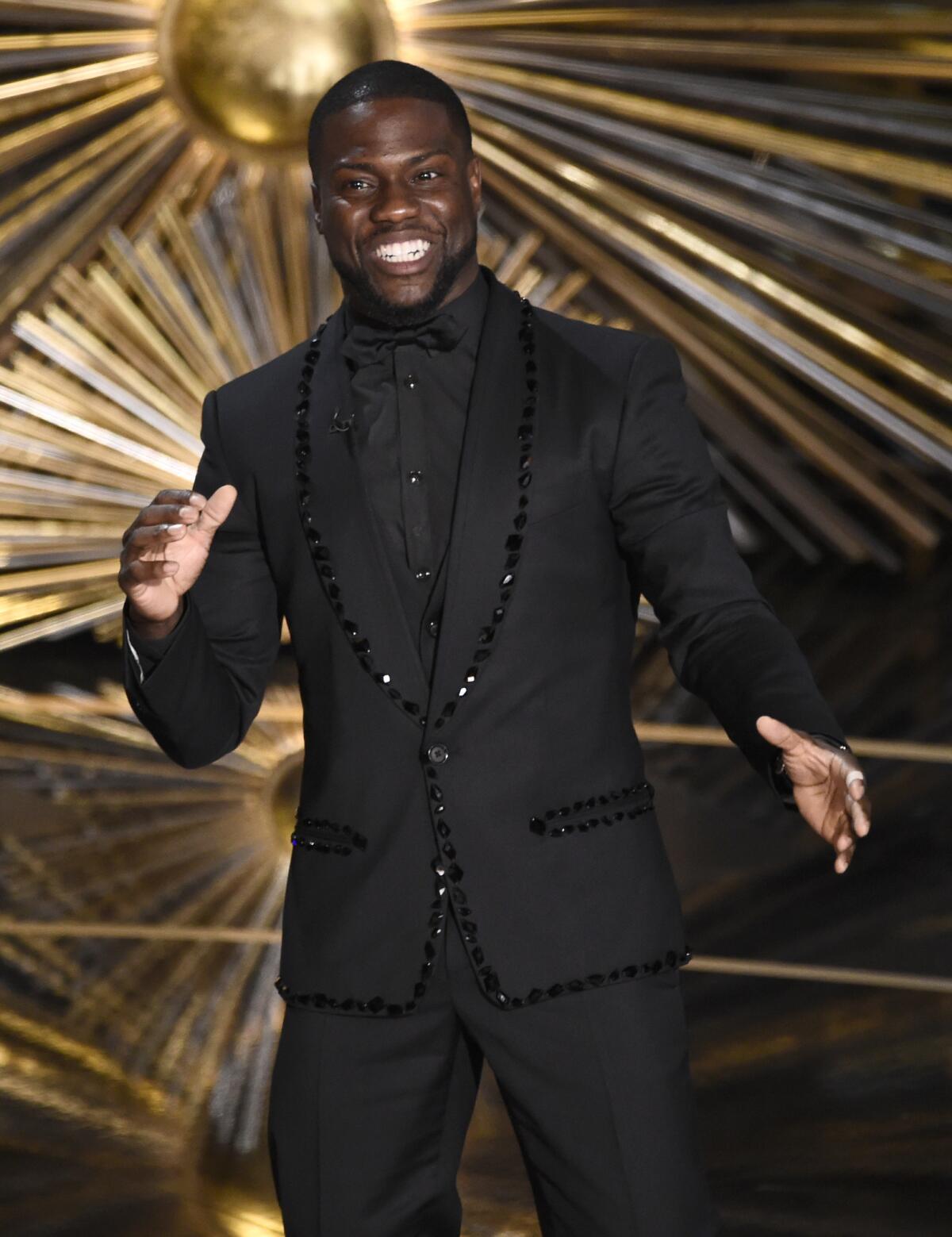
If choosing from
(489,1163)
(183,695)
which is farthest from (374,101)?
(489,1163)

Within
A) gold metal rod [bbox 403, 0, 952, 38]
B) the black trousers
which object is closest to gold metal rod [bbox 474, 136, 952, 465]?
gold metal rod [bbox 403, 0, 952, 38]

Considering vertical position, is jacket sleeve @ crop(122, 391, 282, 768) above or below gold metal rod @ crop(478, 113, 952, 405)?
above

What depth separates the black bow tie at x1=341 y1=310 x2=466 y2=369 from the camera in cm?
115

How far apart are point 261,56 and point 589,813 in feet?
9.48

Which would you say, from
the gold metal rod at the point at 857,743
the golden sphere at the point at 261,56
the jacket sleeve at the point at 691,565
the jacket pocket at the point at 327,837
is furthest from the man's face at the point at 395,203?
the golden sphere at the point at 261,56

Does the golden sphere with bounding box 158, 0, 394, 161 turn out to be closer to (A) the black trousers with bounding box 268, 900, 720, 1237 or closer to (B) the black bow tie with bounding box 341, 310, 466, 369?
(B) the black bow tie with bounding box 341, 310, 466, 369

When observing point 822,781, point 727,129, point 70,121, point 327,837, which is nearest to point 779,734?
point 822,781

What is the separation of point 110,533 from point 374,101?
2.66 m

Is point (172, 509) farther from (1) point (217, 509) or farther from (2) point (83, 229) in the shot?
(2) point (83, 229)

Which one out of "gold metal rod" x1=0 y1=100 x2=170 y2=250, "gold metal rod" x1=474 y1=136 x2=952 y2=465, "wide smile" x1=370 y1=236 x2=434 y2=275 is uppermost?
"wide smile" x1=370 y1=236 x2=434 y2=275

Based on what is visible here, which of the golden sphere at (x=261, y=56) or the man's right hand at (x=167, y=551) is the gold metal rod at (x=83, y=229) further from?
the man's right hand at (x=167, y=551)

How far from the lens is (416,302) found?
1.13m

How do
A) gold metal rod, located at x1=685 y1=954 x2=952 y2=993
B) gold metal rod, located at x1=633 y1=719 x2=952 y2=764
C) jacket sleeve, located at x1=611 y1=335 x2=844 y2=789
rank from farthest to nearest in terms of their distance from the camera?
gold metal rod, located at x1=633 y1=719 x2=952 y2=764, gold metal rod, located at x1=685 y1=954 x2=952 y2=993, jacket sleeve, located at x1=611 y1=335 x2=844 y2=789

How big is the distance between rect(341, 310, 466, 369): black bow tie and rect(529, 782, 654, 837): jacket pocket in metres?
0.31
